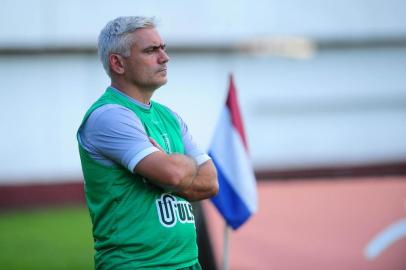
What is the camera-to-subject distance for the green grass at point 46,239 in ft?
26.2

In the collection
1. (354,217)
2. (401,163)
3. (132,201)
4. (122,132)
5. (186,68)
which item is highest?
(122,132)

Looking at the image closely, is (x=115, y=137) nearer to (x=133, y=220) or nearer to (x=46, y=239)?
(x=133, y=220)

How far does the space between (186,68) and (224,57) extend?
67 centimetres

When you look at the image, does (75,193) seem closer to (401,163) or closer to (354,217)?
(401,163)

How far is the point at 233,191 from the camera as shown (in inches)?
210

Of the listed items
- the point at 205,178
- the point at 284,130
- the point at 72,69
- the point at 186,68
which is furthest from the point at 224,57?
the point at 205,178

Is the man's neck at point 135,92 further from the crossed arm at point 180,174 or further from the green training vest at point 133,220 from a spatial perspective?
the crossed arm at point 180,174

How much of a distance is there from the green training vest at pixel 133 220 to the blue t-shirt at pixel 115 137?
0.04m

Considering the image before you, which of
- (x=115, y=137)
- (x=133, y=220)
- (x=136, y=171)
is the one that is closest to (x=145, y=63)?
(x=115, y=137)

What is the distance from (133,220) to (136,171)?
0.21 m

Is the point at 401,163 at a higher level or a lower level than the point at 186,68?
lower

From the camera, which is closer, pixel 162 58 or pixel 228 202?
pixel 162 58

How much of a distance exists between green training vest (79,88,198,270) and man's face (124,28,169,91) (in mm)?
127

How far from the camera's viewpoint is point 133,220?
3.47 meters
